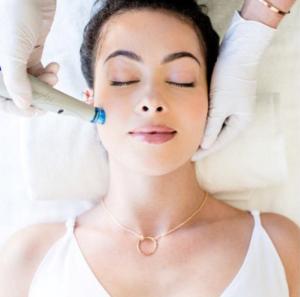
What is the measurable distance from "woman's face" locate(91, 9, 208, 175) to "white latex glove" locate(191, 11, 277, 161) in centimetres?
10

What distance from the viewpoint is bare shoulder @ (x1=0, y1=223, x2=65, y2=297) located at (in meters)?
1.41

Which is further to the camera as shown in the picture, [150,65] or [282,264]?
[282,264]

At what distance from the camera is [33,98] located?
1.15m

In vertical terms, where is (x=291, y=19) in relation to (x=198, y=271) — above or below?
above

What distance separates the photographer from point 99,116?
1.24 metres

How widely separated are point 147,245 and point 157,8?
23.8 inches

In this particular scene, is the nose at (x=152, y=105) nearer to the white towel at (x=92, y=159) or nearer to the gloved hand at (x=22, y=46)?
the gloved hand at (x=22, y=46)

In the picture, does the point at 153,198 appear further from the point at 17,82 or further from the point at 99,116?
the point at 17,82

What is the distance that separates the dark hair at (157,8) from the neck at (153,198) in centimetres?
27

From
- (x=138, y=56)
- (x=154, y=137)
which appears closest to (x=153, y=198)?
(x=154, y=137)

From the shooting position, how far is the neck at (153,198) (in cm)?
137

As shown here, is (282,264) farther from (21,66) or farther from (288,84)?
(21,66)

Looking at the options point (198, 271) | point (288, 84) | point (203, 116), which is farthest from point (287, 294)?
point (288, 84)

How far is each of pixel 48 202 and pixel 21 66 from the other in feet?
1.89
